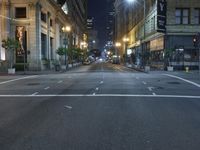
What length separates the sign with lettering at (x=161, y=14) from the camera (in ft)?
193

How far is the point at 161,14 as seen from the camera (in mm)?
59812

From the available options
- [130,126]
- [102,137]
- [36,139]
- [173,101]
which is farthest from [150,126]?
[173,101]

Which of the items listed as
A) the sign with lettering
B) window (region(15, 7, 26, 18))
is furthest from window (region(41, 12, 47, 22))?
the sign with lettering

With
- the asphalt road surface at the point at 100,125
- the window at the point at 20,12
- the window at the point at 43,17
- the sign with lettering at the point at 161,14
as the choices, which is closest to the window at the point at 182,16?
the sign with lettering at the point at 161,14

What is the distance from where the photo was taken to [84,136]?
9.25m

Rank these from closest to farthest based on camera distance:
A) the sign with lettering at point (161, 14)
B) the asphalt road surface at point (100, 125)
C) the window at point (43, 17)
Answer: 1. the asphalt road surface at point (100, 125)
2. the sign with lettering at point (161, 14)
3. the window at point (43, 17)

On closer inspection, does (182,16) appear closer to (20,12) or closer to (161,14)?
(161,14)

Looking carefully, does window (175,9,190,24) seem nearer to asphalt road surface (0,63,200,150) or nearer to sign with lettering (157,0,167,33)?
sign with lettering (157,0,167,33)

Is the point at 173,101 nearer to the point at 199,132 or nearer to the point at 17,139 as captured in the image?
the point at 199,132

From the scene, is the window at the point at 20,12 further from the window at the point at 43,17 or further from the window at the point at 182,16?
the window at the point at 182,16

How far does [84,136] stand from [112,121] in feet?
7.33

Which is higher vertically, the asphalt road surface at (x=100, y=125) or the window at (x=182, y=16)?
the window at (x=182, y=16)

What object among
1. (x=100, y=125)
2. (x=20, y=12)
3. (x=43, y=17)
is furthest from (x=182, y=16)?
(x=100, y=125)

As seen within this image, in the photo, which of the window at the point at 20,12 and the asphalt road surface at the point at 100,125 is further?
the window at the point at 20,12
